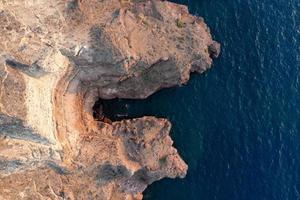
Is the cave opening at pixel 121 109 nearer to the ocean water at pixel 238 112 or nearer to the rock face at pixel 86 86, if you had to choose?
the ocean water at pixel 238 112

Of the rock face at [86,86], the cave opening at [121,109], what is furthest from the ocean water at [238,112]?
the rock face at [86,86]

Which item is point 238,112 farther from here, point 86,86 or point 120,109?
point 86,86

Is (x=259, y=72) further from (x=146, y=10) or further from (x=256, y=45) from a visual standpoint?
(x=146, y=10)

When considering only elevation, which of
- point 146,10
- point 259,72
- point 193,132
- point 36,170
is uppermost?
point 146,10

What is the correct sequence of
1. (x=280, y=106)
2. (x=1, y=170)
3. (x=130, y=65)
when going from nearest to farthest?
1. (x=1, y=170)
2. (x=130, y=65)
3. (x=280, y=106)

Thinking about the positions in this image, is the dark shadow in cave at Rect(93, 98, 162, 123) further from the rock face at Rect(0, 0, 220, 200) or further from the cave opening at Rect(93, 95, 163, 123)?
the rock face at Rect(0, 0, 220, 200)

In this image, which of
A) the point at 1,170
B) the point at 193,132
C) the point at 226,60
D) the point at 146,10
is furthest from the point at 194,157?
the point at 1,170
